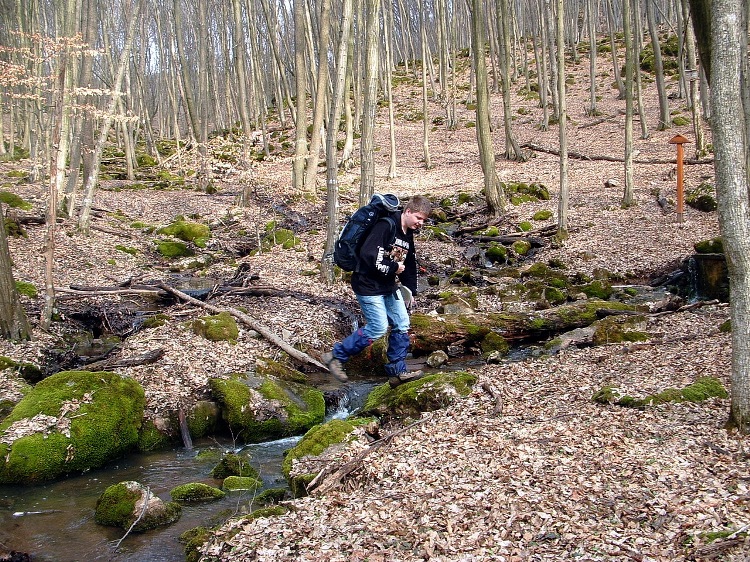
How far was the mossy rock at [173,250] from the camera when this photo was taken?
16.6 meters

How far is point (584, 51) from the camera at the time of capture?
4603cm

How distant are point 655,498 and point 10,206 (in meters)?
19.1

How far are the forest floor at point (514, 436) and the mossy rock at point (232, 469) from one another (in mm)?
1501

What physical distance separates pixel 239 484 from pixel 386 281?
276 centimetres

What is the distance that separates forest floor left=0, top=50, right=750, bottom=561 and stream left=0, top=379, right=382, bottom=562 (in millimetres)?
882

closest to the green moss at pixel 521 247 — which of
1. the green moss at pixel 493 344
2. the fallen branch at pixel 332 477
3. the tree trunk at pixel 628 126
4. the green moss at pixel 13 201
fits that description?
the tree trunk at pixel 628 126

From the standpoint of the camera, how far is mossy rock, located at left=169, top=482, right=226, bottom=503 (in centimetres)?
627

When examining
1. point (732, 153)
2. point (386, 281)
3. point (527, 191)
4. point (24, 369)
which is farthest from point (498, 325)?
point (527, 191)

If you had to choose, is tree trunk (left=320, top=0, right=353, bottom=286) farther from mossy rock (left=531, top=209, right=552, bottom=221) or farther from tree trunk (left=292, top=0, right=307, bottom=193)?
mossy rock (left=531, top=209, right=552, bottom=221)

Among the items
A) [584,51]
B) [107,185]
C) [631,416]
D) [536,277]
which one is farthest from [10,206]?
[584,51]

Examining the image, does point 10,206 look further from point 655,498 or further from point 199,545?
point 655,498

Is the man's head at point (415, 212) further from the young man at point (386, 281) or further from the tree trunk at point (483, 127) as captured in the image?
the tree trunk at point (483, 127)

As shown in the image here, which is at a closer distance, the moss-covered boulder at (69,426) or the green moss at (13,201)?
the moss-covered boulder at (69,426)

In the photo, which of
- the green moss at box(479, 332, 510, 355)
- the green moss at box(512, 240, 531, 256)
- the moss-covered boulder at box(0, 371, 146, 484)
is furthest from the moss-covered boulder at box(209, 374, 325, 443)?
the green moss at box(512, 240, 531, 256)
